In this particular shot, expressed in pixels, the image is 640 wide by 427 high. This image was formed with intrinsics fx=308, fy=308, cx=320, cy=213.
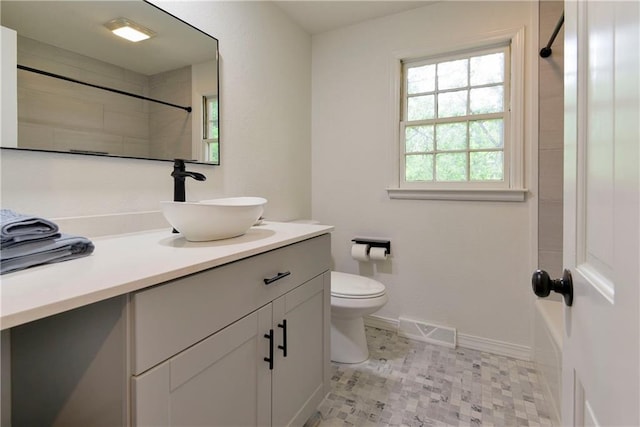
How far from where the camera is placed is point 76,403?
67 cm

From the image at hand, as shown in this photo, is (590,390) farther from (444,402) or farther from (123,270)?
(444,402)

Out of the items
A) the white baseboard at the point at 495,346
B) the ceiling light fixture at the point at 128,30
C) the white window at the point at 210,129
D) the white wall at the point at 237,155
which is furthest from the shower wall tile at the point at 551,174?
the ceiling light fixture at the point at 128,30

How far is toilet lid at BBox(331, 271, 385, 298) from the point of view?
177cm

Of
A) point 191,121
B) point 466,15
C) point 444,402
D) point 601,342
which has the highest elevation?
point 466,15

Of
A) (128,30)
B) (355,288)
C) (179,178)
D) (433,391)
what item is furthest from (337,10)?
(433,391)

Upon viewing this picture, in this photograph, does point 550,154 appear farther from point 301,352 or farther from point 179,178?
point 179,178

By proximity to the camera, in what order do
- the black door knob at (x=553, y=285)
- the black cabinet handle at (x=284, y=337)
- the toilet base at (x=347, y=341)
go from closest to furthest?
the black door knob at (x=553, y=285) < the black cabinet handle at (x=284, y=337) < the toilet base at (x=347, y=341)

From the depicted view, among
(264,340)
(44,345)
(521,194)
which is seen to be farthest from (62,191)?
(521,194)

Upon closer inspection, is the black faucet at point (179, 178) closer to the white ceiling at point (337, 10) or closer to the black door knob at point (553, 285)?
the black door knob at point (553, 285)

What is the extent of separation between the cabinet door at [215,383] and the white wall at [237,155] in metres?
0.76

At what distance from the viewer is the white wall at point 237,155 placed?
41.8 inches

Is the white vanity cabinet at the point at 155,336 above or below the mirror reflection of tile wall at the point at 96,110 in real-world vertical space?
below

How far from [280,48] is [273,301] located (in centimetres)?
186

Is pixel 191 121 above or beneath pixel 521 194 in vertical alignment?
above
